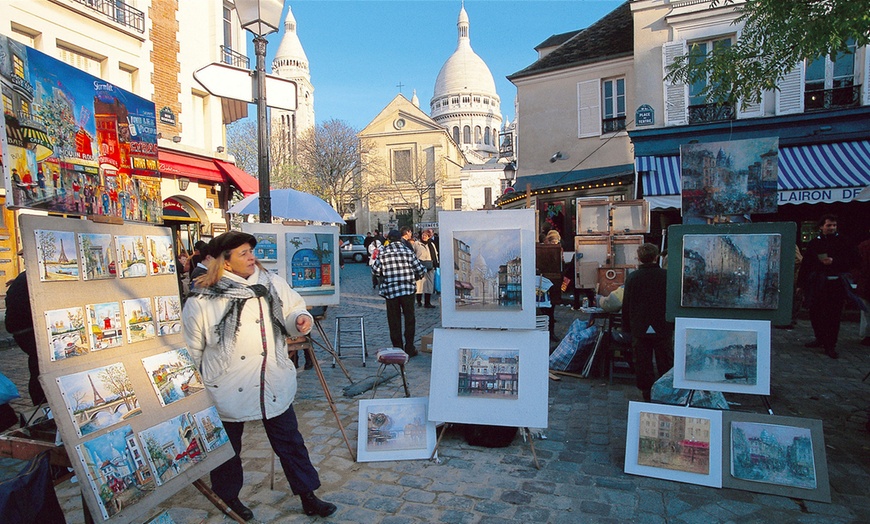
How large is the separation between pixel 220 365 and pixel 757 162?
4.43 meters

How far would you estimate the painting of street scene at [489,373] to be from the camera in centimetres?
374

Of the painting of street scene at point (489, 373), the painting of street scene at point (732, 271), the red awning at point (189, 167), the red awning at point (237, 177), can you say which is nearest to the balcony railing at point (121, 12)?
the red awning at point (189, 167)

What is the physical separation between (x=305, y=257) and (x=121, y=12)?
10293 mm

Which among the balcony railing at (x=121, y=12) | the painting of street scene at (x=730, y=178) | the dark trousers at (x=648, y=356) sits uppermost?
the balcony railing at (x=121, y=12)

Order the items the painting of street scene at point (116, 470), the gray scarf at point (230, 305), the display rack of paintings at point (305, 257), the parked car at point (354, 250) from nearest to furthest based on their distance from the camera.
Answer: the painting of street scene at point (116, 470)
the gray scarf at point (230, 305)
the display rack of paintings at point (305, 257)
the parked car at point (354, 250)

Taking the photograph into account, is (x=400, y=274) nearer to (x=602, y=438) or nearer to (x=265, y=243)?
(x=265, y=243)

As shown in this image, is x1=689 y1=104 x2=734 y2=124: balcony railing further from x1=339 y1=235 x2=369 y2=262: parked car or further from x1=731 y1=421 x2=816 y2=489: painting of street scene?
x1=339 y1=235 x2=369 y2=262: parked car

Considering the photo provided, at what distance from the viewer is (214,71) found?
4.45m

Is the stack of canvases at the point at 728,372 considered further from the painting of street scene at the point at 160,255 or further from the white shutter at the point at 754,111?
the white shutter at the point at 754,111

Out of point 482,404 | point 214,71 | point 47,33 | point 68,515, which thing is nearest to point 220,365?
point 68,515

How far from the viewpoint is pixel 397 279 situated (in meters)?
6.97

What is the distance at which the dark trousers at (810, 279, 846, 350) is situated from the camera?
6.71 m

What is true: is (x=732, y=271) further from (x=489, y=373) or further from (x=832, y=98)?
(x=832, y=98)

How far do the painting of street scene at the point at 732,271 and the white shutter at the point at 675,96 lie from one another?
9677 mm
